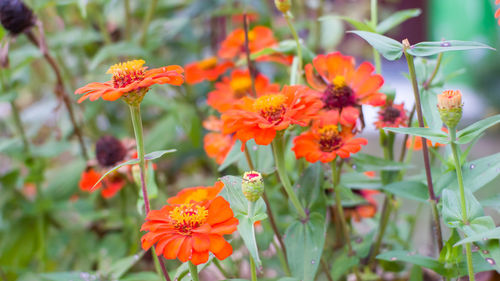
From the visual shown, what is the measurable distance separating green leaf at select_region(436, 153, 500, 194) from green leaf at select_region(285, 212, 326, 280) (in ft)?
0.33

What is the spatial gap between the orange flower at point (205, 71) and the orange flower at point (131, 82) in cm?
28

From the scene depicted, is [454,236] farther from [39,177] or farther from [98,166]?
[39,177]

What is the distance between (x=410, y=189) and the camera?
0.40 metres

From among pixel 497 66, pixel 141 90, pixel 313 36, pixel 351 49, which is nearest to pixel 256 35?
pixel 313 36

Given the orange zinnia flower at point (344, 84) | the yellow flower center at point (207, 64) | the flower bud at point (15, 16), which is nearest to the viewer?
the orange zinnia flower at point (344, 84)

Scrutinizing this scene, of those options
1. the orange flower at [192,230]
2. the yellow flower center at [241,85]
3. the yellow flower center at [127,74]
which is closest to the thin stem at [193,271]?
the orange flower at [192,230]

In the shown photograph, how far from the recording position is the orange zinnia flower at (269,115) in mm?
339

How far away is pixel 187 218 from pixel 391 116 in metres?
0.23

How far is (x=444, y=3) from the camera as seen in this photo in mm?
2373

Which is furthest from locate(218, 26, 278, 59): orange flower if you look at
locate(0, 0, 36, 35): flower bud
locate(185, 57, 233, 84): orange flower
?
locate(0, 0, 36, 35): flower bud

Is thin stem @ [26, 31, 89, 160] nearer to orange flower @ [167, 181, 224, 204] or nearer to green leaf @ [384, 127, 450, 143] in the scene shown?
orange flower @ [167, 181, 224, 204]

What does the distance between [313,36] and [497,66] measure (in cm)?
171

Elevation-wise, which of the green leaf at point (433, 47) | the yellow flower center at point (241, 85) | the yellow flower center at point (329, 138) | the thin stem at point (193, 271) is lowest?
the thin stem at point (193, 271)

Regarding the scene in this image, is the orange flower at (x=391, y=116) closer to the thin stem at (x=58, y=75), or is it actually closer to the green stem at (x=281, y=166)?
the green stem at (x=281, y=166)
